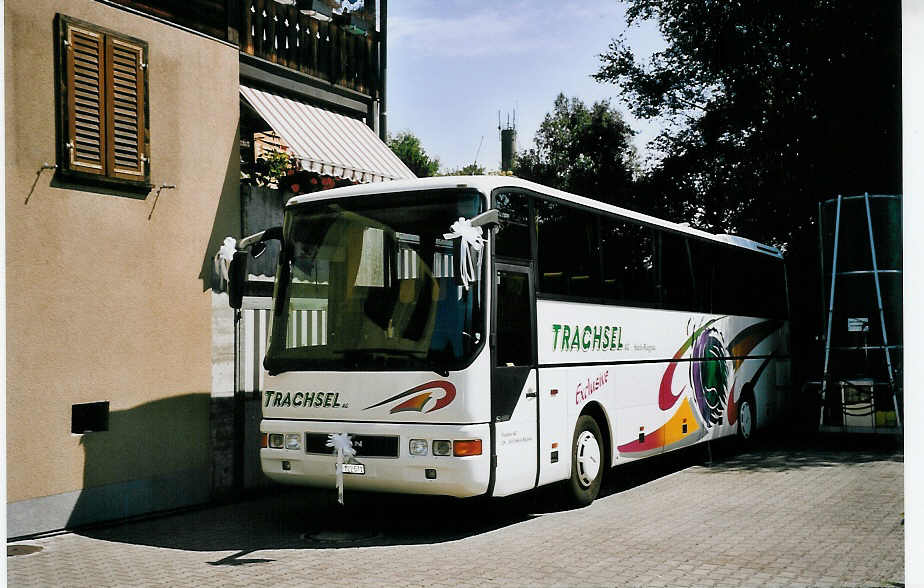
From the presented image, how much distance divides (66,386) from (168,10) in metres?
4.34

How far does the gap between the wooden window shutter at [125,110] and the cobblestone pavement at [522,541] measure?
12.2 ft

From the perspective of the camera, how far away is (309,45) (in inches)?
549

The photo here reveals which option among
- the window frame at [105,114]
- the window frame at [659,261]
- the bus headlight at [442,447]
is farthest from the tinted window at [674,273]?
the window frame at [105,114]

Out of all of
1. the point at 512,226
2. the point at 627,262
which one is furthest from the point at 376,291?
the point at 627,262

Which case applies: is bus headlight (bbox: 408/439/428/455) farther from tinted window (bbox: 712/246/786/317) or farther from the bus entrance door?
tinted window (bbox: 712/246/786/317)

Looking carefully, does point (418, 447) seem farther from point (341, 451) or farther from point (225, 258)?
point (225, 258)

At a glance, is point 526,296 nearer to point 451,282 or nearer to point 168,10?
point 451,282

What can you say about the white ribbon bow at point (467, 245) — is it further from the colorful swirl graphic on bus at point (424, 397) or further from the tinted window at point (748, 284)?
the tinted window at point (748, 284)

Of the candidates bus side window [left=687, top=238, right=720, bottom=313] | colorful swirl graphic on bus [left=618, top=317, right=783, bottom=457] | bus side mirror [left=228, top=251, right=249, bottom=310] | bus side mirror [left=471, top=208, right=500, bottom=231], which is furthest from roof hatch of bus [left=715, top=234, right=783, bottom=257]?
bus side mirror [left=228, top=251, right=249, bottom=310]

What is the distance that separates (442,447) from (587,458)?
2.55 m

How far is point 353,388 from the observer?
9188mm

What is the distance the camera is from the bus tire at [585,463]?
1055cm

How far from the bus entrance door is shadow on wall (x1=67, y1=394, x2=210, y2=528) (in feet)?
12.9

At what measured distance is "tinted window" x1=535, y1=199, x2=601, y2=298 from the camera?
10.3 m
